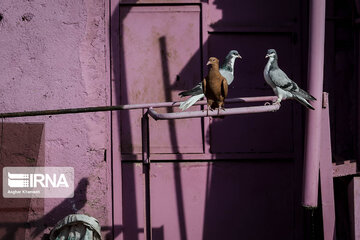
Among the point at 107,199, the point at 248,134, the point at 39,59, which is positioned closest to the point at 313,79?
the point at 248,134

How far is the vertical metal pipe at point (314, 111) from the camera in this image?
4289 millimetres

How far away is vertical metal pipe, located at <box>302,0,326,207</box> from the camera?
4.29m

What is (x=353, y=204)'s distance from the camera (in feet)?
15.0

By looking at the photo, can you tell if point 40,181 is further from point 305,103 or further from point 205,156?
point 305,103

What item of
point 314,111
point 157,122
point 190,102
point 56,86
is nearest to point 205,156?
point 157,122

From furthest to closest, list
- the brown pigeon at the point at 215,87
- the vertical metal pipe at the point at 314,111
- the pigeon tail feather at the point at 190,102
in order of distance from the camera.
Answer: the vertical metal pipe at the point at 314,111, the pigeon tail feather at the point at 190,102, the brown pigeon at the point at 215,87

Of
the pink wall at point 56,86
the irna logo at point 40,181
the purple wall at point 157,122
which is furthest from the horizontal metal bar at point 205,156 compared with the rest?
the irna logo at point 40,181

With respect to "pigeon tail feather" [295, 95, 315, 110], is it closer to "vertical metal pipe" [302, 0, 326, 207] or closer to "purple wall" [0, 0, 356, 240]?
"vertical metal pipe" [302, 0, 326, 207]

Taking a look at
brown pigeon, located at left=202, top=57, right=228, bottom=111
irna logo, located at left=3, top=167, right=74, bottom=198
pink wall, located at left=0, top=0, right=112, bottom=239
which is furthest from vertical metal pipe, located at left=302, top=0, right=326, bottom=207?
irna logo, located at left=3, top=167, right=74, bottom=198

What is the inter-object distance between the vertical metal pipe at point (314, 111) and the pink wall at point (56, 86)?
72.3 inches

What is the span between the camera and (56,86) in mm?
4980

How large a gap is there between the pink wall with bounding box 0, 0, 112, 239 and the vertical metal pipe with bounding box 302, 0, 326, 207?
1.84 m

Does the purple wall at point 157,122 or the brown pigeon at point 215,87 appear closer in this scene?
the brown pigeon at point 215,87

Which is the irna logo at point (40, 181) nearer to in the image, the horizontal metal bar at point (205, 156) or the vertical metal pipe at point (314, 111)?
the horizontal metal bar at point (205, 156)
